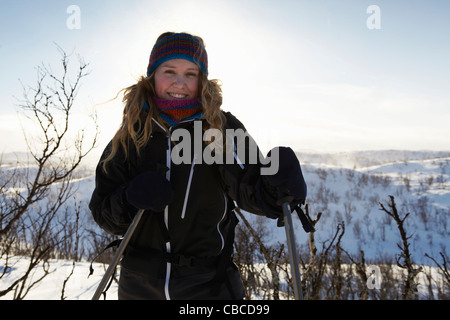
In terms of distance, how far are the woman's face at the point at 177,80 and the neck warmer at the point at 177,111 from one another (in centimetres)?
6

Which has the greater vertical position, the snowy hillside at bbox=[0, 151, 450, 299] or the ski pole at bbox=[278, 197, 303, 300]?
the ski pole at bbox=[278, 197, 303, 300]

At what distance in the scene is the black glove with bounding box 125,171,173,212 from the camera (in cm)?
165

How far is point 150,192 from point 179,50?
102 cm

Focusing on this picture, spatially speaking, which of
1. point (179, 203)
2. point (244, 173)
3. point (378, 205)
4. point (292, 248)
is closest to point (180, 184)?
point (179, 203)

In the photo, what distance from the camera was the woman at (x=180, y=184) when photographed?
168cm

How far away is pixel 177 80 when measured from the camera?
80.4 inches

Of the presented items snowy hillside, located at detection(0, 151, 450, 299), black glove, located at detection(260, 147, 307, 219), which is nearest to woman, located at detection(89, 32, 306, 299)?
black glove, located at detection(260, 147, 307, 219)

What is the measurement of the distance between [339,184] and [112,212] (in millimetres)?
79888

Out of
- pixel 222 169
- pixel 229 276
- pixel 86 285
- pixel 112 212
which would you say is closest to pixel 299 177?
pixel 222 169

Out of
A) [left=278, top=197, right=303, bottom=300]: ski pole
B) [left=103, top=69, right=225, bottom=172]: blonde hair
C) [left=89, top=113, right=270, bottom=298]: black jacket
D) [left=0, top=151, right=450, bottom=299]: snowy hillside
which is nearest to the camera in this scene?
[left=278, top=197, right=303, bottom=300]: ski pole

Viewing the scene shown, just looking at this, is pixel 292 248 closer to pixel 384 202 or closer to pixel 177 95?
pixel 177 95

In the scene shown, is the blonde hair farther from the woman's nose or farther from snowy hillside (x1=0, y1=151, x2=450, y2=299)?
snowy hillside (x1=0, y1=151, x2=450, y2=299)

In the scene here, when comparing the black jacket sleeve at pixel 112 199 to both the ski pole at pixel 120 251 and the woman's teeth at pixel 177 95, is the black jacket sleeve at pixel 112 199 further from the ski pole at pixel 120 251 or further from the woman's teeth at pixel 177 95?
the woman's teeth at pixel 177 95
